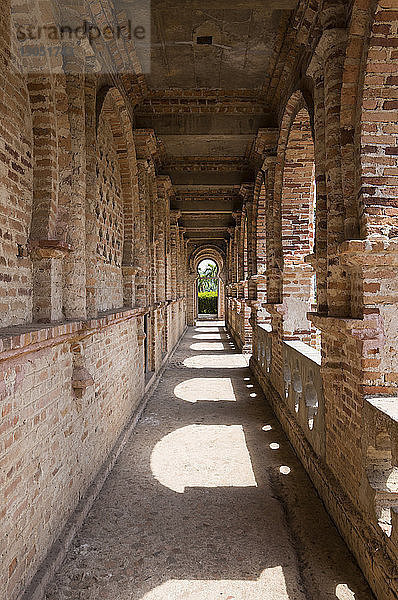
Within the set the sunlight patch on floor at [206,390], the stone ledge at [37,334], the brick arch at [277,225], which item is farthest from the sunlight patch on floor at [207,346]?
the stone ledge at [37,334]

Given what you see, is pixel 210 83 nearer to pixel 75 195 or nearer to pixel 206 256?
pixel 75 195

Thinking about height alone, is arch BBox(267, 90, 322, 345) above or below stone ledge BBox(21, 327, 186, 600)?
above

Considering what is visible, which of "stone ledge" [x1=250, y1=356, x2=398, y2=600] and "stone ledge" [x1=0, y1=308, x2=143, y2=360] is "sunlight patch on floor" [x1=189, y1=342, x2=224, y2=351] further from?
"stone ledge" [x1=0, y1=308, x2=143, y2=360]

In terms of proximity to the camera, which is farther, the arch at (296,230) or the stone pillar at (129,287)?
the arch at (296,230)

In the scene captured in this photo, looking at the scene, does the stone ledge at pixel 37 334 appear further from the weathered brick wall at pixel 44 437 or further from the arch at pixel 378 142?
the arch at pixel 378 142

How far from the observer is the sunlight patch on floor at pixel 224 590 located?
310 centimetres

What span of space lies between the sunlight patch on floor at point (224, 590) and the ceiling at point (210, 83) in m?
5.66

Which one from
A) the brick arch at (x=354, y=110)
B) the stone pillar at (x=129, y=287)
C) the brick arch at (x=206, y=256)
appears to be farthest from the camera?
the brick arch at (x=206, y=256)

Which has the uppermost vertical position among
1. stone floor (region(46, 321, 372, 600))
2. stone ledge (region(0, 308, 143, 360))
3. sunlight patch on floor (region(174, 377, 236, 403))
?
stone ledge (region(0, 308, 143, 360))

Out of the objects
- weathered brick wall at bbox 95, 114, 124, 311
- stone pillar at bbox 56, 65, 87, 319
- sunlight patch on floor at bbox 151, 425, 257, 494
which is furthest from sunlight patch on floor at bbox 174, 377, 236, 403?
stone pillar at bbox 56, 65, 87, 319

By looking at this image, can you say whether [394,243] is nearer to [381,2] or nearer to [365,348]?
[365,348]

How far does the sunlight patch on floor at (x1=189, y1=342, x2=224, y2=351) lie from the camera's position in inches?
671

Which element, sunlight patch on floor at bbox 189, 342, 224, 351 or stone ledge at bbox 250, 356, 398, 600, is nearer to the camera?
stone ledge at bbox 250, 356, 398, 600

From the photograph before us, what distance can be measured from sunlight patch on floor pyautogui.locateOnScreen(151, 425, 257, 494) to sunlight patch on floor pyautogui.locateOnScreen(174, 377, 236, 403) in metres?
1.90
